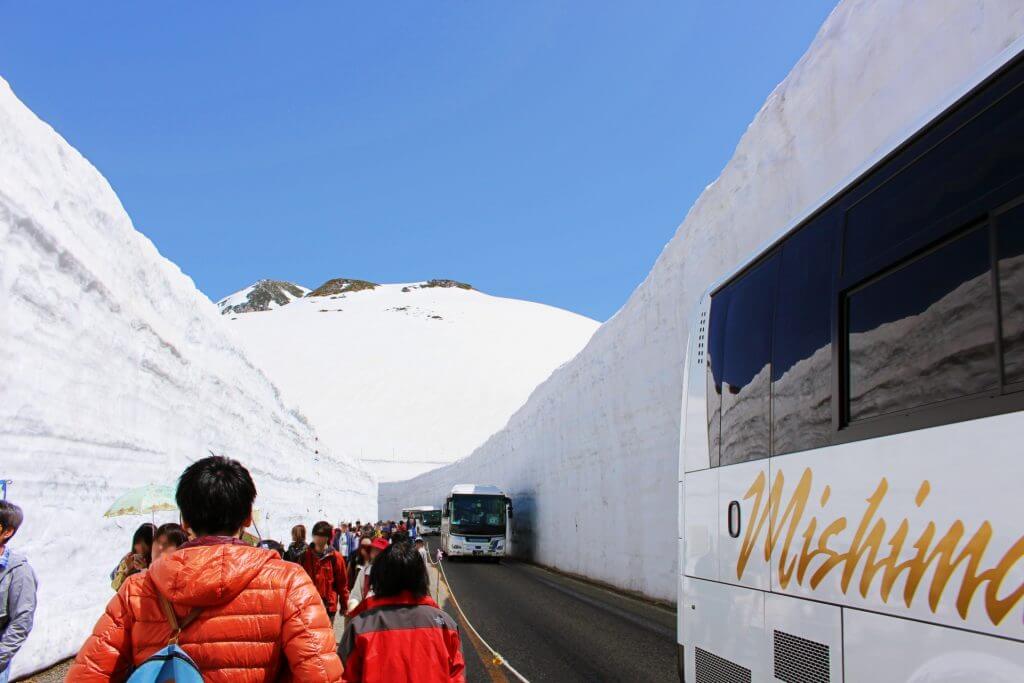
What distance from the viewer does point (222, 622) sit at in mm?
2189

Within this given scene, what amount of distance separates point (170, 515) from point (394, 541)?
1079 centimetres

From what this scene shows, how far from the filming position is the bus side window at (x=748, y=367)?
176 inches

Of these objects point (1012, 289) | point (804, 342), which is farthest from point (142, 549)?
point (1012, 289)

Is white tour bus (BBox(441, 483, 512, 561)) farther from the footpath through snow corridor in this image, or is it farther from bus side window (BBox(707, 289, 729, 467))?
bus side window (BBox(707, 289, 729, 467))

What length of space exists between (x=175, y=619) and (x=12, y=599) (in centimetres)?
235

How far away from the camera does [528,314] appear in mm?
140625

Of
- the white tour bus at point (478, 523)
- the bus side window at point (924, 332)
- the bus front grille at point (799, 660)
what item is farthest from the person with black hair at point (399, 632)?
the white tour bus at point (478, 523)

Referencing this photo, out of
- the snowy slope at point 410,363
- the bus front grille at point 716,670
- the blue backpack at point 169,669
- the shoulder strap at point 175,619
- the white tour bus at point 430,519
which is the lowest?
the white tour bus at point 430,519

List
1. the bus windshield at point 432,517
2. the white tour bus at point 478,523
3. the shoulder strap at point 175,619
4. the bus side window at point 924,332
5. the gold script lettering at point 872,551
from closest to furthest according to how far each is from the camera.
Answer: the shoulder strap at point 175,619 < the gold script lettering at point 872,551 < the bus side window at point 924,332 < the white tour bus at point 478,523 < the bus windshield at point 432,517

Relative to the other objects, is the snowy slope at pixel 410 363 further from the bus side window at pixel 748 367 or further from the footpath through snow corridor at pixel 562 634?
the bus side window at pixel 748 367

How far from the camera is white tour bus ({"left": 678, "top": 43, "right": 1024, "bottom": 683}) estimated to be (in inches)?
102

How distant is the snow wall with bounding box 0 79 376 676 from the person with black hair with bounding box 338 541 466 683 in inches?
234

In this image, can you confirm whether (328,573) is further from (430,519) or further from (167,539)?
(430,519)

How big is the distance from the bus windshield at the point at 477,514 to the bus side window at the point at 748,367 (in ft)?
83.7
